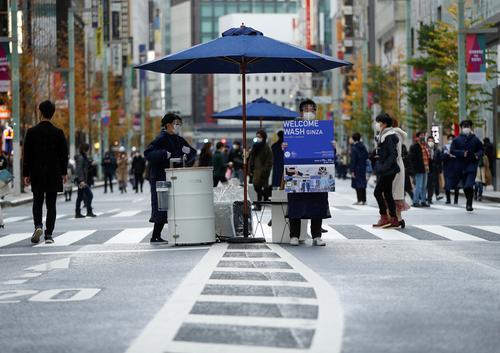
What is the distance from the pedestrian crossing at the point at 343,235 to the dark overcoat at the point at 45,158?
839 mm

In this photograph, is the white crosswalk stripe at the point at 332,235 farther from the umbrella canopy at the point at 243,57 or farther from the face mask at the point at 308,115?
the umbrella canopy at the point at 243,57

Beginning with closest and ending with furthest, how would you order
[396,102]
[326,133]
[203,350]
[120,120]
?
[203,350] < [326,133] < [396,102] < [120,120]

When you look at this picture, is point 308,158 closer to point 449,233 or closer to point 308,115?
point 308,115

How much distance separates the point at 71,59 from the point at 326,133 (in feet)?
142

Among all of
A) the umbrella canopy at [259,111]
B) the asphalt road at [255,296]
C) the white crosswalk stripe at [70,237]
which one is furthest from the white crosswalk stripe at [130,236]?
the umbrella canopy at [259,111]

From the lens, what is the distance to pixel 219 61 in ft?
58.0

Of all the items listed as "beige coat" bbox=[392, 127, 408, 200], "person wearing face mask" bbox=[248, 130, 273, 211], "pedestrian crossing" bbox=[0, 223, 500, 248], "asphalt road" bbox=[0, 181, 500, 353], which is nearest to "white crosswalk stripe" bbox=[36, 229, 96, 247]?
"pedestrian crossing" bbox=[0, 223, 500, 248]

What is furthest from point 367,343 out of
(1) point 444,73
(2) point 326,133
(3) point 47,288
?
(1) point 444,73

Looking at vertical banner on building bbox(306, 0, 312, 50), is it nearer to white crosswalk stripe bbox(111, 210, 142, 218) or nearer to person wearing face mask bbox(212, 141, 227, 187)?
person wearing face mask bbox(212, 141, 227, 187)

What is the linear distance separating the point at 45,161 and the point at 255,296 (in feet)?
25.8

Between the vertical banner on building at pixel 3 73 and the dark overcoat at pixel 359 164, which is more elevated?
the vertical banner on building at pixel 3 73

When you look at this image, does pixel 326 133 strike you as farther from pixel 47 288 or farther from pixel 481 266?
pixel 47 288

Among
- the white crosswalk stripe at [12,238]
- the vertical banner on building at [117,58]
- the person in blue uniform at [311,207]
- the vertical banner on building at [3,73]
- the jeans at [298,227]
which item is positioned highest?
the vertical banner on building at [117,58]

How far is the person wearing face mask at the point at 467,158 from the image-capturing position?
2569cm
